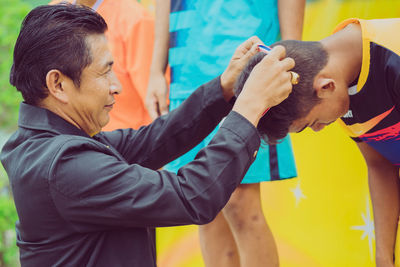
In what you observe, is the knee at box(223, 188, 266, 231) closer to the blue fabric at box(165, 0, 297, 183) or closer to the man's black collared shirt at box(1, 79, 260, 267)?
the blue fabric at box(165, 0, 297, 183)

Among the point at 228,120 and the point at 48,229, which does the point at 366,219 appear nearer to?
the point at 228,120

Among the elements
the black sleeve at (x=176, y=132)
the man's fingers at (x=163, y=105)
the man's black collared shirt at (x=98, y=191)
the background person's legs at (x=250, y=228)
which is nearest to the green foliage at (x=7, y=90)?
the man's fingers at (x=163, y=105)

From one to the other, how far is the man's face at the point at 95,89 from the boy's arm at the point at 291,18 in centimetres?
69

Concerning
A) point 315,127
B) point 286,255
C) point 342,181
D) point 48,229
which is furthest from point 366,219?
point 48,229

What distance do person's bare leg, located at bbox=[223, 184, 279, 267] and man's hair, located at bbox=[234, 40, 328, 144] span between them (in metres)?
0.32

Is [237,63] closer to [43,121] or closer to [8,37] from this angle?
[43,121]

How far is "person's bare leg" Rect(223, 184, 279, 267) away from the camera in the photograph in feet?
5.53

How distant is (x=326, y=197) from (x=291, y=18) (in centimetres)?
80

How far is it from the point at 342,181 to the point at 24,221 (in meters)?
1.33

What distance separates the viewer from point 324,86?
1.48m

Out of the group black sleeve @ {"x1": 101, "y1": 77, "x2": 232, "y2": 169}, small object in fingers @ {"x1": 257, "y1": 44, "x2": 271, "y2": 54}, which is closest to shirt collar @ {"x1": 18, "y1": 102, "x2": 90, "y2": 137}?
black sleeve @ {"x1": 101, "y1": 77, "x2": 232, "y2": 169}

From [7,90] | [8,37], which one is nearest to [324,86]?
[8,37]

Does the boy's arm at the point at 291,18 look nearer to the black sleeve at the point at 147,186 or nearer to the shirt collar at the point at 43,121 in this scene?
the black sleeve at the point at 147,186

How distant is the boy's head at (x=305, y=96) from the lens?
4.76ft
